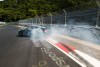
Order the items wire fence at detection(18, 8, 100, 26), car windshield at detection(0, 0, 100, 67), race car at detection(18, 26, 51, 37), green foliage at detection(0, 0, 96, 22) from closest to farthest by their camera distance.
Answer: car windshield at detection(0, 0, 100, 67)
wire fence at detection(18, 8, 100, 26)
race car at detection(18, 26, 51, 37)
green foliage at detection(0, 0, 96, 22)

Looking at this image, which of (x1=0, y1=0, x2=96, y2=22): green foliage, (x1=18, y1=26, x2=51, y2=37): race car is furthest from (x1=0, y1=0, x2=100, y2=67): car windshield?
(x1=0, y1=0, x2=96, y2=22): green foliage

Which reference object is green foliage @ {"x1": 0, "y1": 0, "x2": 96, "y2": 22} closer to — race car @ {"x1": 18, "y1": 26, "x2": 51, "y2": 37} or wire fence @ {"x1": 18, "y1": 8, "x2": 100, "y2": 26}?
wire fence @ {"x1": 18, "y1": 8, "x2": 100, "y2": 26}

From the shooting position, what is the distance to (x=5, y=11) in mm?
164625

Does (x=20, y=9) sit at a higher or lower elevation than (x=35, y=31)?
lower

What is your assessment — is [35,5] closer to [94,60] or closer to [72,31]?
[72,31]

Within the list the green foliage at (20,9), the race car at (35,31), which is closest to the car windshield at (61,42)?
the race car at (35,31)

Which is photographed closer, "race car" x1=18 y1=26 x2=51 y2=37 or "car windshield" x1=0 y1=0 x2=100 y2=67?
"car windshield" x1=0 y1=0 x2=100 y2=67

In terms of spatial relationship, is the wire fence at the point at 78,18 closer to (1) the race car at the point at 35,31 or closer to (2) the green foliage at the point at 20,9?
(1) the race car at the point at 35,31

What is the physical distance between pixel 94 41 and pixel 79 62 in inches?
253

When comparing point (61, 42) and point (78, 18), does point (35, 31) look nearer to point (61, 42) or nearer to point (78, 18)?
point (78, 18)

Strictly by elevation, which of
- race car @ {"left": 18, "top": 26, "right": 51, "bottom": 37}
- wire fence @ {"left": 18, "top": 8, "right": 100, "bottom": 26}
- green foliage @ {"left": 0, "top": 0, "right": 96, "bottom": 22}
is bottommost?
green foliage @ {"left": 0, "top": 0, "right": 96, "bottom": 22}

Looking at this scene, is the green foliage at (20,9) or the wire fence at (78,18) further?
the green foliage at (20,9)

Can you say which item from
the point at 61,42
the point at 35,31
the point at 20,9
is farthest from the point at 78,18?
the point at 20,9

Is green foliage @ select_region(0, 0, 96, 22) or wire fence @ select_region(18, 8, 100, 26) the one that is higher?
wire fence @ select_region(18, 8, 100, 26)
